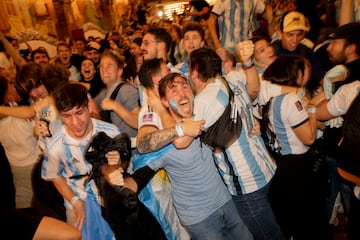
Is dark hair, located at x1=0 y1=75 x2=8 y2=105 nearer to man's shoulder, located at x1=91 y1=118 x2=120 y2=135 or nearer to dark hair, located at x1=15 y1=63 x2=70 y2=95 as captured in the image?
dark hair, located at x1=15 y1=63 x2=70 y2=95

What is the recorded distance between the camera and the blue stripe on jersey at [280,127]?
2344 mm

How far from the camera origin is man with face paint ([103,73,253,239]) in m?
2.02

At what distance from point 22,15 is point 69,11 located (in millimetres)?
2466

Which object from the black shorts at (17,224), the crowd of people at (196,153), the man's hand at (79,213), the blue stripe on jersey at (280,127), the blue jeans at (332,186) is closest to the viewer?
the black shorts at (17,224)

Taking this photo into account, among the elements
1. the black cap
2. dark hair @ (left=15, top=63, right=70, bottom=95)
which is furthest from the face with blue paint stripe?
the black cap

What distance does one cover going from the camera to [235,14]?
189 inches

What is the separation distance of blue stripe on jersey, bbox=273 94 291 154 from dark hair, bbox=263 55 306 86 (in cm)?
16

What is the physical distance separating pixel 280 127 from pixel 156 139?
1102 mm

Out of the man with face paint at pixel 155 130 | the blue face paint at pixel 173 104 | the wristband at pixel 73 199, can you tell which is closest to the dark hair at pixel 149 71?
the man with face paint at pixel 155 130

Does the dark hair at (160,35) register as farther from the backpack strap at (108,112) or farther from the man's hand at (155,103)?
Result: the man's hand at (155,103)

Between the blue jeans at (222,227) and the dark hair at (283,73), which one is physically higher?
the dark hair at (283,73)

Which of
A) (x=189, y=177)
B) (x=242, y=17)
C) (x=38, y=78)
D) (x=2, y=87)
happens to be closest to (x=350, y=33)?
(x=189, y=177)

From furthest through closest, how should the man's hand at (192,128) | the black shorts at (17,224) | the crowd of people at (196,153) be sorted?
the crowd of people at (196,153)
the man's hand at (192,128)
the black shorts at (17,224)

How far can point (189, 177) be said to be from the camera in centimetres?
208
